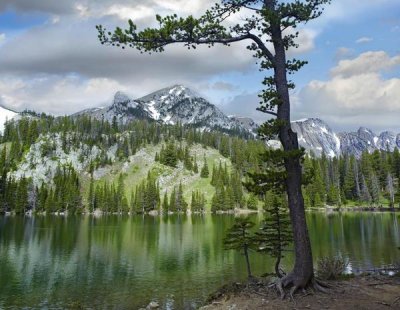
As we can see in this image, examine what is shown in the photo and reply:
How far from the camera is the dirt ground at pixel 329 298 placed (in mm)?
17938

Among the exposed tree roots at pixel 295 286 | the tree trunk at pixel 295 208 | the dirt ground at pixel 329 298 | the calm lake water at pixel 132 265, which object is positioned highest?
the tree trunk at pixel 295 208

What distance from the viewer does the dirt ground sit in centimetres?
1794

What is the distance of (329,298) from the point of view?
18.8 meters

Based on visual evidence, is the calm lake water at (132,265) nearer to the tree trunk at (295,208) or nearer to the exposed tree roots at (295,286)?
the exposed tree roots at (295,286)

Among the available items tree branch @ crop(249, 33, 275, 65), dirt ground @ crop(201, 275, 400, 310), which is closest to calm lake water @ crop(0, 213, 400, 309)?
dirt ground @ crop(201, 275, 400, 310)

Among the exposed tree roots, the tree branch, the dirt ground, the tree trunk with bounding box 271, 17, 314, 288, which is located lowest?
the dirt ground

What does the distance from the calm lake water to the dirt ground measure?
16.4 m

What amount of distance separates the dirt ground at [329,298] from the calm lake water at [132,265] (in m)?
16.4

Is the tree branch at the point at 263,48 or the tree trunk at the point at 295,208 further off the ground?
the tree branch at the point at 263,48

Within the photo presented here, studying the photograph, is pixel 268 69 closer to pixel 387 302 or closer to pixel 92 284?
pixel 387 302

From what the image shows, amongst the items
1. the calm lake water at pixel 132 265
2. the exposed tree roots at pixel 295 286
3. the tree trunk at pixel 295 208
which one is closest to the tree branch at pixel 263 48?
the tree trunk at pixel 295 208

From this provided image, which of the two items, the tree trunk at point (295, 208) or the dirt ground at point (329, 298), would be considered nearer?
the dirt ground at point (329, 298)

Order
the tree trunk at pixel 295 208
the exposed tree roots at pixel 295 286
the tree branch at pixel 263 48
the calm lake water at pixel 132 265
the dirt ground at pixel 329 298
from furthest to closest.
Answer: the calm lake water at pixel 132 265 < the tree branch at pixel 263 48 < the tree trunk at pixel 295 208 < the exposed tree roots at pixel 295 286 < the dirt ground at pixel 329 298

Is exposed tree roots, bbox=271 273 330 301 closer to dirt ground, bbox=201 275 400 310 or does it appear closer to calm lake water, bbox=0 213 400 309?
dirt ground, bbox=201 275 400 310
